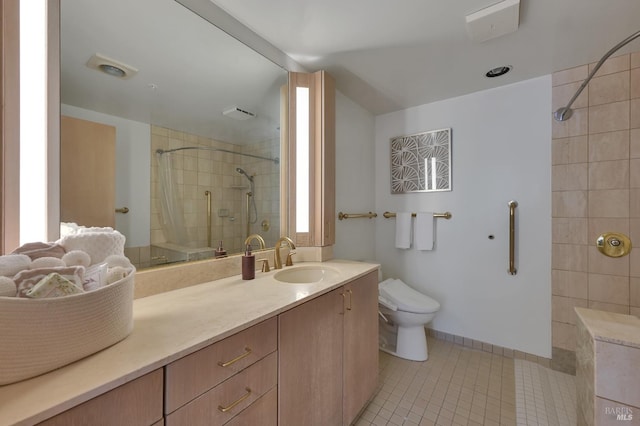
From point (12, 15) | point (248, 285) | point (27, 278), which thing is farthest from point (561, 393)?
point (12, 15)

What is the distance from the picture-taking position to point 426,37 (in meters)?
1.54

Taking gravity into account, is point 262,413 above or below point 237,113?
below

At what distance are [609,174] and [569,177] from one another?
7.8 inches

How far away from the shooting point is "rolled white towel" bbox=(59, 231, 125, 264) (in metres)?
0.71

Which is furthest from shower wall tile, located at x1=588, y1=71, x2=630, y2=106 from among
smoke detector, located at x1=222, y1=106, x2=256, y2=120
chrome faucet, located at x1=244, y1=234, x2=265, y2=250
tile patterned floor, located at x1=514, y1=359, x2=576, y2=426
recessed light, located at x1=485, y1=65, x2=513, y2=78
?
chrome faucet, located at x1=244, y1=234, x2=265, y2=250

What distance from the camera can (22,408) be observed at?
0.45 meters

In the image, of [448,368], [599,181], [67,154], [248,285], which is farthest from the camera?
[448,368]

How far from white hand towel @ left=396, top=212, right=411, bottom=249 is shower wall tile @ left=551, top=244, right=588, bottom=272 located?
3.46ft

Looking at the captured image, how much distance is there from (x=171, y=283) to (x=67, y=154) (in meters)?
0.62

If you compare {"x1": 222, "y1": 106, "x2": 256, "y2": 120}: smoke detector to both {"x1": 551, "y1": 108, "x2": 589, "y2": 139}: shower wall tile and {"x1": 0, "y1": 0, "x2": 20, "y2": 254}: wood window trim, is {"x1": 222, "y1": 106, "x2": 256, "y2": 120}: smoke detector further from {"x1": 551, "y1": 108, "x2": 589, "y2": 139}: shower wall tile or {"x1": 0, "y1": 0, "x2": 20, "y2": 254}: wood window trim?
{"x1": 551, "y1": 108, "x2": 589, "y2": 139}: shower wall tile

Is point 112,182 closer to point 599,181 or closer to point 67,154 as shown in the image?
point 67,154

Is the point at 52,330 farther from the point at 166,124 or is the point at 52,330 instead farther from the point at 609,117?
the point at 609,117

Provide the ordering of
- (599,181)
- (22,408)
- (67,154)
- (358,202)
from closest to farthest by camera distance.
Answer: (22,408)
(67,154)
(599,181)
(358,202)

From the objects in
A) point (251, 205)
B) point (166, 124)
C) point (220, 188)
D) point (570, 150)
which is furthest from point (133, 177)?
point (570, 150)
